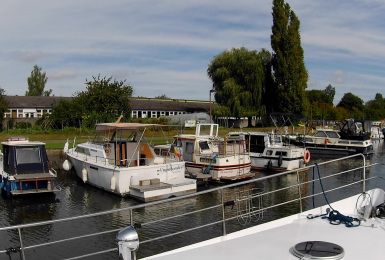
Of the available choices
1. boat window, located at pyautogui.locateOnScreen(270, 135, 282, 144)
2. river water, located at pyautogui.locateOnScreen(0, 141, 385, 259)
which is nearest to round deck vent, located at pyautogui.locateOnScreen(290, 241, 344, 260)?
river water, located at pyautogui.locateOnScreen(0, 141, 385, 259)

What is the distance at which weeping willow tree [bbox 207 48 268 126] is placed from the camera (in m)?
54.6

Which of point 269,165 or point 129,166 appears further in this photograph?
point 269,165

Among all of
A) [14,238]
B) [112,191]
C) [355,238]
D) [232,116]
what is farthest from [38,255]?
[232,116]

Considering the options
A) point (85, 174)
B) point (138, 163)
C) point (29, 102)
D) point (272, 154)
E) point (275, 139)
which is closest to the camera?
point (138, 163)

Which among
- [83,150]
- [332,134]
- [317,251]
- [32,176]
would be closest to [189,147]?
[83,150]

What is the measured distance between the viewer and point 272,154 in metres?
28.1

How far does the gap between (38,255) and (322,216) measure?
8.11 metres

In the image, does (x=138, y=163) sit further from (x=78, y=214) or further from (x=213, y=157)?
(x=213, y=157)

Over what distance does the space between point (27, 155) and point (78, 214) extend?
4604mm

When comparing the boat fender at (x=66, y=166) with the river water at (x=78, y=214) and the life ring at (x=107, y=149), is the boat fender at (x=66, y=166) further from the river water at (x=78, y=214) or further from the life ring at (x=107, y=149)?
the life ring at (x=107, y=149)

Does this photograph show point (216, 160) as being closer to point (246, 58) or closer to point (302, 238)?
point (302, 238)

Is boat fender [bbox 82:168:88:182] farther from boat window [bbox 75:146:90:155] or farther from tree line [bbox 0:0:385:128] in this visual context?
tree line [bbox 0:0:385:128]

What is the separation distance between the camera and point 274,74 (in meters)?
58.5

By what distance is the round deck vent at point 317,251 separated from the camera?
4535 mm
